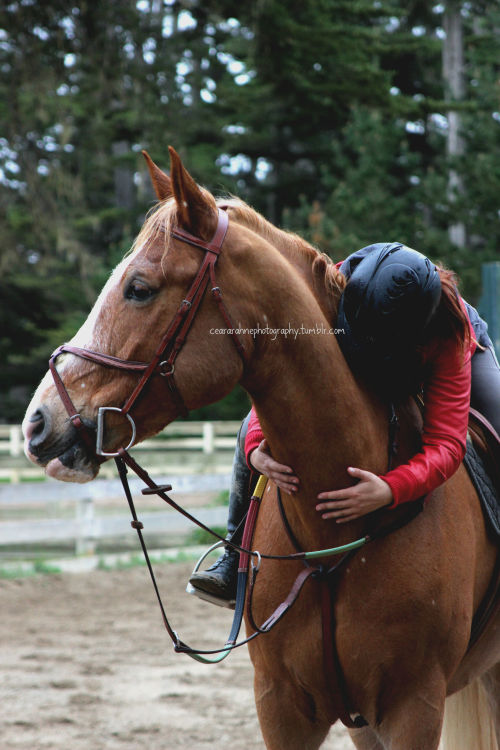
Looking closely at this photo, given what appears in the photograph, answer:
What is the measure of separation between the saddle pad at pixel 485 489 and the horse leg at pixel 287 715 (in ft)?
2.76

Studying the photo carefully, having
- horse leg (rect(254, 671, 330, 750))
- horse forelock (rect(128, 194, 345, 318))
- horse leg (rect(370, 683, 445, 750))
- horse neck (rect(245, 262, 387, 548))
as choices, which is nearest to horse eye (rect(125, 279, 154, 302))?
horse forelock (rect(128, 194, 345, 318))

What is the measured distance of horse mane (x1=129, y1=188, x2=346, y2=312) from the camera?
2176mm

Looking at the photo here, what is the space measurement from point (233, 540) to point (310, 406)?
0.84 m

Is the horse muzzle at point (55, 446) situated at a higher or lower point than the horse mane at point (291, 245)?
lower

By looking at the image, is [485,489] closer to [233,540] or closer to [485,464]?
Result: [485,464]

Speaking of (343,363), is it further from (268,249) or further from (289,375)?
(268,249)

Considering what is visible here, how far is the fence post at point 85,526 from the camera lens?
919cm

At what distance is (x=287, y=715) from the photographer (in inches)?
94.2

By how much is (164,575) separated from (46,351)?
1178 cm

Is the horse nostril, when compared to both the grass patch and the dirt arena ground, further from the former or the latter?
the grass patch

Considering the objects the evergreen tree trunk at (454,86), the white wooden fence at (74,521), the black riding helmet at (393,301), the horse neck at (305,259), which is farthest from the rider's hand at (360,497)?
the evergreen tree trunk at (454,86)

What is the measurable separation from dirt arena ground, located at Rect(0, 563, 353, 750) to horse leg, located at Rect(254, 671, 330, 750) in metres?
1.88

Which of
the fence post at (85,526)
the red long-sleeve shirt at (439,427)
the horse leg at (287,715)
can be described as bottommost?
the fence post at (85,526)

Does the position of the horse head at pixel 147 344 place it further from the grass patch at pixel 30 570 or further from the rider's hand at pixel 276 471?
the grass patch at pixel 30 570
